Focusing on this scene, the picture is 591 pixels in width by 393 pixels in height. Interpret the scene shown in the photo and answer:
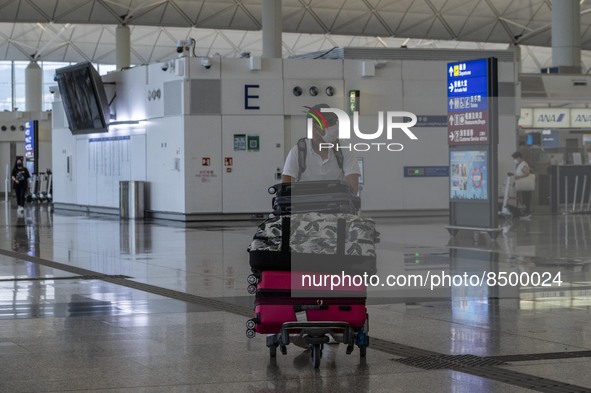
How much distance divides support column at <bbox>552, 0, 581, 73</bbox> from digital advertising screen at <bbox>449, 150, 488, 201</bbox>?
684 inches

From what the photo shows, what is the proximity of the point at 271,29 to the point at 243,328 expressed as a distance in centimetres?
2826

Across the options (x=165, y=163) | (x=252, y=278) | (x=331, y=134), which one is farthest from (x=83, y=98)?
(x=252, y=278)

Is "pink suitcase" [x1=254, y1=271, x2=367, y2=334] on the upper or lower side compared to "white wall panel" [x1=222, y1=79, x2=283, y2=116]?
lower

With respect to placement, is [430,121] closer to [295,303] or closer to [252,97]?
[252,97]

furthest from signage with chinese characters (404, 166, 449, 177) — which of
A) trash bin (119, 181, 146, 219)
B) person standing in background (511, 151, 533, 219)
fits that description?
trash bin (119, 181, 146, 219)

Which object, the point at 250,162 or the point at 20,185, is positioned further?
the point at 20,185

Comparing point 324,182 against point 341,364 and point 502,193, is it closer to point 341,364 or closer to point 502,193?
point 341,364

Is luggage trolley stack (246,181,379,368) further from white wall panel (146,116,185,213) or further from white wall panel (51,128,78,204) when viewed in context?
white wall panel (51,128,78,204)

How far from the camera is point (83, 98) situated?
3203cm

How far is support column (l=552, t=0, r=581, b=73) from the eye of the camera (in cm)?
3597

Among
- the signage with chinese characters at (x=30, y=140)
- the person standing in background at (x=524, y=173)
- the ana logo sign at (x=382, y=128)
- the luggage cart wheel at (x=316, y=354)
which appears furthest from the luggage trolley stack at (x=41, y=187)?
the luggage cart wheel at (x=316, y=354)

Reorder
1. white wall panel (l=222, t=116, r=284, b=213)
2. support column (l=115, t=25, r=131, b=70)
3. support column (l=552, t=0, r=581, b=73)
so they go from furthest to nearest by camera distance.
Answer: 1. support column (l=115, t=25, r=131, b=70)
2. support column (l=552, t=0, r=581, b=73)
3. white wall panel (l=222, t=116, r=284, b=213)

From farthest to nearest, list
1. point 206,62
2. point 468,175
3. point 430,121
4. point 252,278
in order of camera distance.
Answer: point 430,121 → point 206,62 → point 468,175 → point 252,278

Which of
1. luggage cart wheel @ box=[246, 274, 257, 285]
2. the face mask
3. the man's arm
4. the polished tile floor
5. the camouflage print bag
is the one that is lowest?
the polished tile floor
